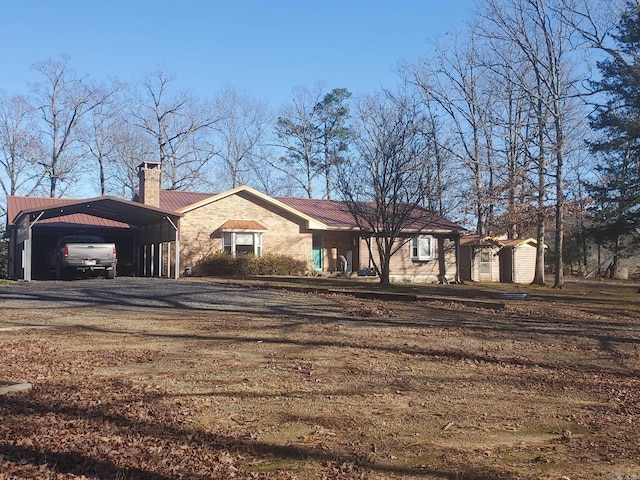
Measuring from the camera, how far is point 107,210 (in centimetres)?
2608

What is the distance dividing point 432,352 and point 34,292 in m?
11.9

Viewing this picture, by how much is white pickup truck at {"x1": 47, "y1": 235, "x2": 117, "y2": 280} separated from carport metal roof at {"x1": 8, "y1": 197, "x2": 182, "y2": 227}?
1.35 metres

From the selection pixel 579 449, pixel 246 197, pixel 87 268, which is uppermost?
pixel 246 197

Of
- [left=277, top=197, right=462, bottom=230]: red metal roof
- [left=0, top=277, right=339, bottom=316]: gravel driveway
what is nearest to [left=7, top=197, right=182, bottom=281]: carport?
[left=0, top=277, right=339, bottom=316]: gravel driveway

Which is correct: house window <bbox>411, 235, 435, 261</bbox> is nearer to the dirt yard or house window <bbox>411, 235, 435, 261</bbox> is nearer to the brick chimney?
the brick chimney

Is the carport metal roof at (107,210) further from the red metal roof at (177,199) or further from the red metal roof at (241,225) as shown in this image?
the red metal roof at (241,225)

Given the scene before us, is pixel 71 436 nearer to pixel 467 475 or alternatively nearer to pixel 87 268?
pixel 467 475

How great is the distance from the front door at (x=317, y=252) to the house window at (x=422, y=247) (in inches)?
190

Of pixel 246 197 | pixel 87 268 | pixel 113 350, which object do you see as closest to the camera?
pixel 113 350

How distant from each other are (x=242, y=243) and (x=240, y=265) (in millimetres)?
1522

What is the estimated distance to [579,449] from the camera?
4.69 metres

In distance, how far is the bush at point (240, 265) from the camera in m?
26.5

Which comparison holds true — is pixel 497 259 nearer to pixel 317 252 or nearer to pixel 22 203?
pixel 317 252

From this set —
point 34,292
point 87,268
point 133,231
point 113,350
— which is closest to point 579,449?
point 113,350
